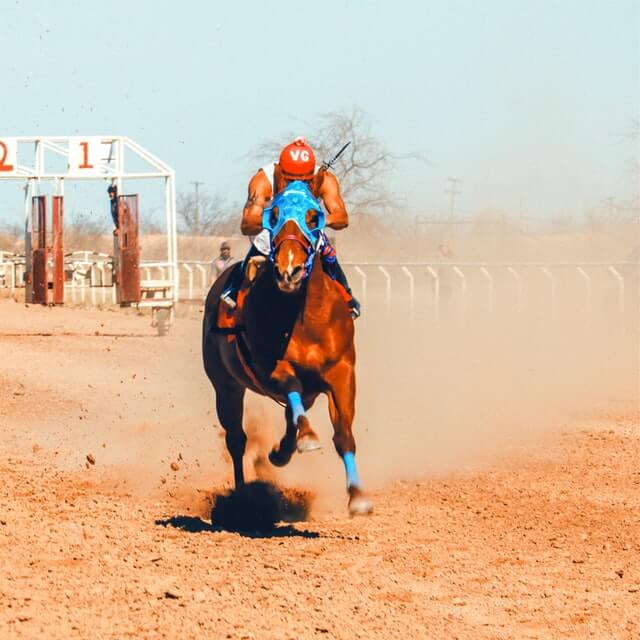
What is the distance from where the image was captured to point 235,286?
885cm

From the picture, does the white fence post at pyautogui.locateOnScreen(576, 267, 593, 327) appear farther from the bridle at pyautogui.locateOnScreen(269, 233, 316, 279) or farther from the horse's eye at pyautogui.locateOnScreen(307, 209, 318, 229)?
the bridle at pyautogui.locateOnScreen(269, 233, 316, 279)

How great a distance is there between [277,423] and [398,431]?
5.23ft

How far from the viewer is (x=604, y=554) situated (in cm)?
741

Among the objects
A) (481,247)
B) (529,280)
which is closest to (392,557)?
(529,280)

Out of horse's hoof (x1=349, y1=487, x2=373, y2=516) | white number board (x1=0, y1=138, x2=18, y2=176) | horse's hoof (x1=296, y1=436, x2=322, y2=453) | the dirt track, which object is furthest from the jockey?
white number board (x1=0, y1=138, x2=18, y2=176)

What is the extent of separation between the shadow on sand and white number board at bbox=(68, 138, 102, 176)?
1665 cm

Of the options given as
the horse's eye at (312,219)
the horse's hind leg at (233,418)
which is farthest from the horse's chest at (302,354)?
the horse's hind leg at (233,418)

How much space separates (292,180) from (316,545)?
7.41ft

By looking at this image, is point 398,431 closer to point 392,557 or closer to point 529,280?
point 392,557

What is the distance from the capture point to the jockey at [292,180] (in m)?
8.11

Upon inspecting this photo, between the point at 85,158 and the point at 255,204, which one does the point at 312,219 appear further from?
the point at 85,158

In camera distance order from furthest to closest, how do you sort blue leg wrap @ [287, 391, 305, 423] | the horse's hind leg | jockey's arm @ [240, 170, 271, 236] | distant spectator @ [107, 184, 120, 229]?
distant spectator @ [107, 184, 120, 229], the horse's hind leg, jockey's arm @ [240, 170, 271, 236], blue leg wrap @ [287, 391, 305, 423]

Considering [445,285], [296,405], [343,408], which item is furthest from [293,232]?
[445,285]

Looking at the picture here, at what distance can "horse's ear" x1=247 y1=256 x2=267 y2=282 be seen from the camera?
27.5 ft
